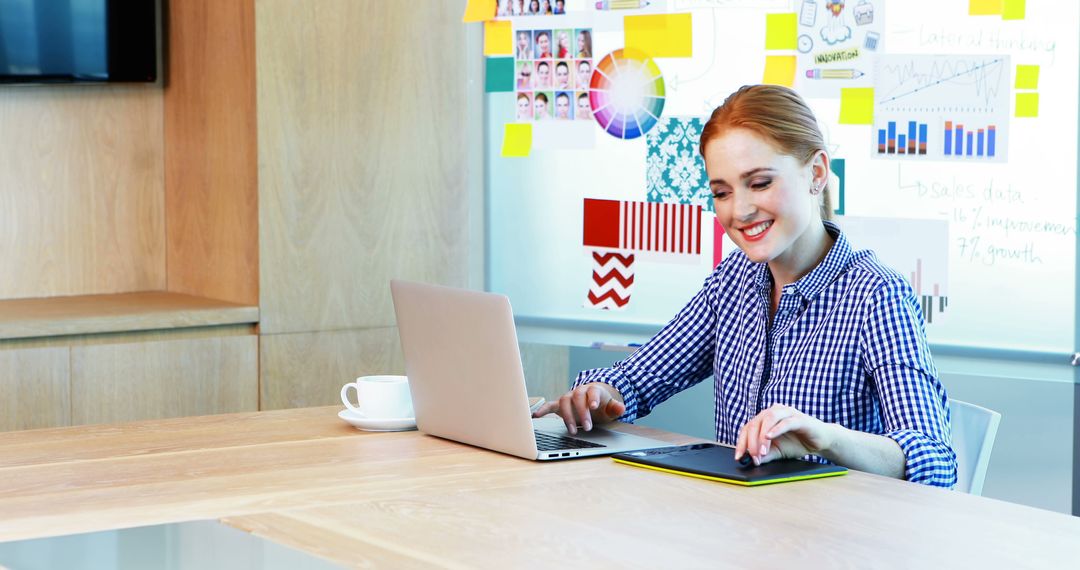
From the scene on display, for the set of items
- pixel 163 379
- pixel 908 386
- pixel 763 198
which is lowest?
pixel 163 379

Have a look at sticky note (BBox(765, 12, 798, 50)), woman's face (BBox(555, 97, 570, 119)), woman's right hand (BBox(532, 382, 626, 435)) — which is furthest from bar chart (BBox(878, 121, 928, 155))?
woman's right hand (BBox(532, 382, 626, 435))

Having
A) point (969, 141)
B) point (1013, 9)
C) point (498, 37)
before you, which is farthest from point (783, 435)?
point (498, 37)

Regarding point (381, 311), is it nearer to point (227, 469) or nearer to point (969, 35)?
point (969, 35)

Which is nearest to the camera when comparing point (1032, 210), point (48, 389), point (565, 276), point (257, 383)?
point (1032, 210)

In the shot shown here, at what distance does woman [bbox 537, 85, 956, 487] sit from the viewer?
1.90 meters

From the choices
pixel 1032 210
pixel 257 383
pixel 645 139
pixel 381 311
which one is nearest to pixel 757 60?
pixel 645 139

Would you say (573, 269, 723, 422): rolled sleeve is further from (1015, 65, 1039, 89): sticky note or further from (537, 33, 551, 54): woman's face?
(537, 33, 551, 54): woman's face

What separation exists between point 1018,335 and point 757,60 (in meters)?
0.90

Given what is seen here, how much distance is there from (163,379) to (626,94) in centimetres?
137

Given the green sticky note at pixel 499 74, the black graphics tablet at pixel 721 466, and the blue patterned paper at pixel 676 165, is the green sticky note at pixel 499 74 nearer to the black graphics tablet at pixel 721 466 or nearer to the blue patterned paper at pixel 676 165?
the blue patterned paper at pixel 676 165

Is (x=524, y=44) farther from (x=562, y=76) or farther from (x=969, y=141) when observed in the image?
(x=969, y=141)

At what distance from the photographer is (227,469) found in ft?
5.84

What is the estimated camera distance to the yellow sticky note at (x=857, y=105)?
3.11 meters

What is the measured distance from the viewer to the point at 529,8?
3648mm
